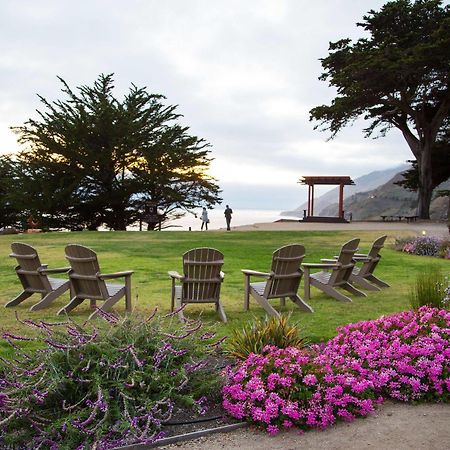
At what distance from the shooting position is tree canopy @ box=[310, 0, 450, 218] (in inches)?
1109

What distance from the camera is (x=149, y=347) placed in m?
3.76

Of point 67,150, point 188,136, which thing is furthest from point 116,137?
point 188,136

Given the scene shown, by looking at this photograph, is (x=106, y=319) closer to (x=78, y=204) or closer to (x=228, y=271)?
(x=228, y=271)

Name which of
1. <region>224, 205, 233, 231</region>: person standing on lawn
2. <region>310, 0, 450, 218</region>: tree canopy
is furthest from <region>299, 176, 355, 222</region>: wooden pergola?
<region>224, 205, 233, 231</region>: person standing on lawn

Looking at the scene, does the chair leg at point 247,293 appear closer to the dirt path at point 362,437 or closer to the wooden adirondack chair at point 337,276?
the wooden adirondack chair at point 337,276

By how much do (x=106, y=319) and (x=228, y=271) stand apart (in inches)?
277

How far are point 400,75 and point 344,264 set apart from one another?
24.3 metres

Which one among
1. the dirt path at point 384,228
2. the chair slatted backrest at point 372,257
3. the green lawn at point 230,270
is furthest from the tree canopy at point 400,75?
the chair slatted backrest at point 372,257

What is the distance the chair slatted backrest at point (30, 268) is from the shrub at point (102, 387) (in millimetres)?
3256

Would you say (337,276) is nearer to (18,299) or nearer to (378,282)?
(378,282)

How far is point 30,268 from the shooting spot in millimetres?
7203

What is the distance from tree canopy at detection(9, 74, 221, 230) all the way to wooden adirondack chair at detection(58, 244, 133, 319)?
93.9 ft

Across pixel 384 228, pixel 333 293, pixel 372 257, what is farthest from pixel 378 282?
pixel 384 228

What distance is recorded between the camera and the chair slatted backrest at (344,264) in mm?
7770
